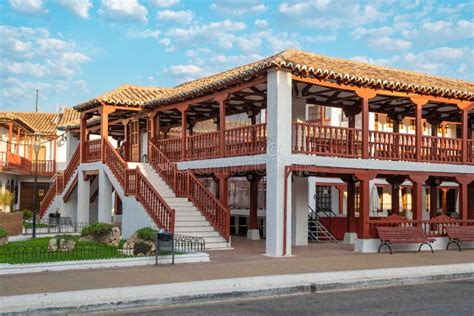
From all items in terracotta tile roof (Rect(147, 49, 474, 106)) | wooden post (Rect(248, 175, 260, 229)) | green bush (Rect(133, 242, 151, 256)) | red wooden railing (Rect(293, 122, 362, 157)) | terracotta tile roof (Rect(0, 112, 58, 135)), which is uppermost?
terracotta tile roof (Rect(0, 112, 58, 135))

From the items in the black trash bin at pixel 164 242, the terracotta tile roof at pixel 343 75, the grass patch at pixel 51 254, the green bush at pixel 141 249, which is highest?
the terracotta tile roof at pixel 343 75

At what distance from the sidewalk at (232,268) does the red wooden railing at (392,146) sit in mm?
3236

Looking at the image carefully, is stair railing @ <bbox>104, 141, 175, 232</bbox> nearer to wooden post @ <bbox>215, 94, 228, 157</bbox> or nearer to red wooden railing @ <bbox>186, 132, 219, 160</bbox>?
red wooden railing @ <bbox>186, 132, 219, 160</bbox>

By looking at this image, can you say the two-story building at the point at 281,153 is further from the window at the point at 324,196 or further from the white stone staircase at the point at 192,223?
the window at the point at 324,196

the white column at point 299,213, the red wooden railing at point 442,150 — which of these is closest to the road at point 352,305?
the white column at point 299,213

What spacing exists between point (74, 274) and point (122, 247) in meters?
3.21

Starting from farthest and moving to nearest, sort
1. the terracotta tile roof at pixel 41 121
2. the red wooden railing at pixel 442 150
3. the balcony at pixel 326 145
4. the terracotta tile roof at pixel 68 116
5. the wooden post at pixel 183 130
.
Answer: the terracotta tile roof at pixel 41 121, the terracotta tile roof at pixel 68 116, the wooden post at pixel 183 130, the red wooden railing at pixel 442 150, the balcony at pixel 326 145

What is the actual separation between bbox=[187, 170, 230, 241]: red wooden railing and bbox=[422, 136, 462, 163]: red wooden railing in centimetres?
735

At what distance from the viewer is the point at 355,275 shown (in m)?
13.4

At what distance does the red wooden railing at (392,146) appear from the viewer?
19422mm

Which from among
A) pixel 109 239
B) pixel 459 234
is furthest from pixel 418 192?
pixel 109 239

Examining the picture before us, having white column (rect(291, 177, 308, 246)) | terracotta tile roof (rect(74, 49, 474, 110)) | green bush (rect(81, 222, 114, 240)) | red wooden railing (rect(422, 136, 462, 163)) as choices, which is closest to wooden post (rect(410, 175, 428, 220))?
red wooden railing (rect(422, 136, 462, 163))

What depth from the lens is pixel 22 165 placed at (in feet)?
123

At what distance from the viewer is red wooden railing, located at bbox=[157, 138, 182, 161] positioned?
906 inches
